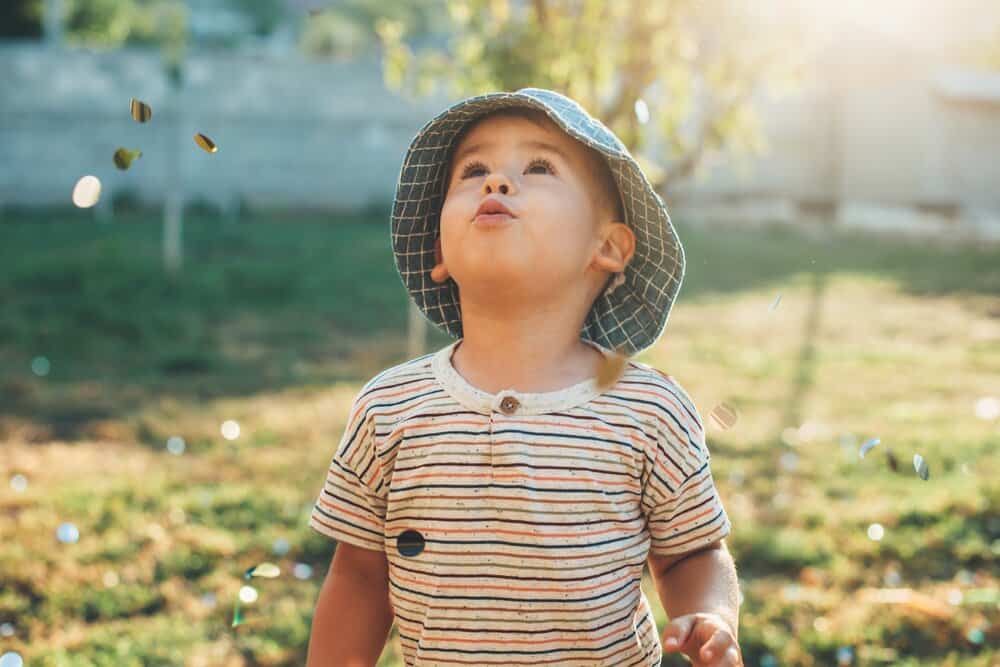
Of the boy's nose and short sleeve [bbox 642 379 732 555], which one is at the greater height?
the boy's nose

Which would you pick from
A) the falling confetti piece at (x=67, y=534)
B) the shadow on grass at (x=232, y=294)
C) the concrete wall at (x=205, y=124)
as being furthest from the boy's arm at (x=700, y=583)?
the concrete wall at (x=205, y=124)

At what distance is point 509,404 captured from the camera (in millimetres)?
1530

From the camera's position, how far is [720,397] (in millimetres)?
5594

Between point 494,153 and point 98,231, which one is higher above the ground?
point 494,153

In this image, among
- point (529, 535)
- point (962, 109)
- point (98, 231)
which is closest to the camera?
point (529, 535)

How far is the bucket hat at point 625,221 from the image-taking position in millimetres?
1630

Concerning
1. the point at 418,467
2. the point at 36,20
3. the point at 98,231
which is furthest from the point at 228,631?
the point at 36,20

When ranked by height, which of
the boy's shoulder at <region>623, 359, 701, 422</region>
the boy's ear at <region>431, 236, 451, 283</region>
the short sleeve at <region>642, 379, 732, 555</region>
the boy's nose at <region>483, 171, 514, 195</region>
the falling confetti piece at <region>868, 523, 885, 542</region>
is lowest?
the falling confetti piece at <region>868, 523, 885, 542</region>

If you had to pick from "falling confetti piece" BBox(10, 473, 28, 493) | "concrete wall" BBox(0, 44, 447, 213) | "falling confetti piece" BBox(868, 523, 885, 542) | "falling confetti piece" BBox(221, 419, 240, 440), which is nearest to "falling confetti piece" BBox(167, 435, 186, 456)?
"falling confetti piece" BBox(221, 419, 240, 440)

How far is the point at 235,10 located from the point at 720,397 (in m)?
32.9

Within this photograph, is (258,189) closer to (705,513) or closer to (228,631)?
(228,631)

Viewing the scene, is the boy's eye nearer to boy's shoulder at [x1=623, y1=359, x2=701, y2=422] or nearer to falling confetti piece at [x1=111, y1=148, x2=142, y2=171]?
boy's shoulder at [x1=623, y1=359, x2=701, y2=422]

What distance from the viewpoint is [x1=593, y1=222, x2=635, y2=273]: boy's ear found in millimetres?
1646

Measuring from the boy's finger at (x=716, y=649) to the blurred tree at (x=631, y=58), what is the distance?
2.93 metres
